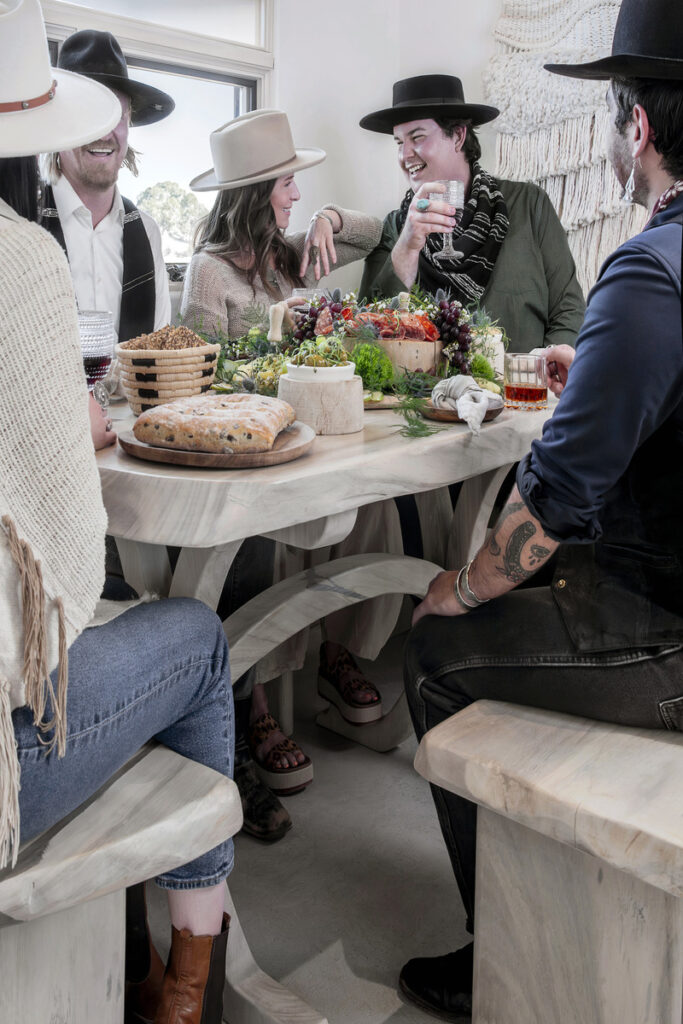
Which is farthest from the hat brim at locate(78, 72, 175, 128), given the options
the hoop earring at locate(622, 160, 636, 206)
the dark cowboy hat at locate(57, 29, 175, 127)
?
the hoop earring at locate(622, 160, 636, 206)

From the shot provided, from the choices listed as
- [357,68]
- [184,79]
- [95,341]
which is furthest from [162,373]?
[357,68]

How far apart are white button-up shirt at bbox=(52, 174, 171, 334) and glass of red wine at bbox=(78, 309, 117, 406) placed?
1517 millimetres

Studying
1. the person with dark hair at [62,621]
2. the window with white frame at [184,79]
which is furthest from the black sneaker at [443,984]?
the window with white frame at [184,79]

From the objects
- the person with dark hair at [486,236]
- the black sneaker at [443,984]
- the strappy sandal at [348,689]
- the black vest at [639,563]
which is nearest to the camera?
the black vest at [639,563]

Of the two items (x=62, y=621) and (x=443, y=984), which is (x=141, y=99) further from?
(x=443, y=984)

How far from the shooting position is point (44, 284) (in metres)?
1.00

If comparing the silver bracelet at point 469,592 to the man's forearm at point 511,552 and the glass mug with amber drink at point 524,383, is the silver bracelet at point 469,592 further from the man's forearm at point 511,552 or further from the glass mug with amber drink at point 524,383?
the glass mug with amber drink at point 524,383

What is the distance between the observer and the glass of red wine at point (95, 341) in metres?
1.44

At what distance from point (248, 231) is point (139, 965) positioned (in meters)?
2.24

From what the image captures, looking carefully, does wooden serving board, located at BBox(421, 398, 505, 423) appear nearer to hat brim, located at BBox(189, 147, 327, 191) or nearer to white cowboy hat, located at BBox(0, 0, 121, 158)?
white cowboy hat, located at BBox(0, 0, 121, 158)

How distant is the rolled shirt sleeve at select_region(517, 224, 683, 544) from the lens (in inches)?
43.3

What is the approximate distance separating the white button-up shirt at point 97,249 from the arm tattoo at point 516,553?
2.05 meters

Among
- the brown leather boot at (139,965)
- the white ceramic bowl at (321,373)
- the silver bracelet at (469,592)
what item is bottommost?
the brown leather boot at (139,965)

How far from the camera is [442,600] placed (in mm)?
1411
